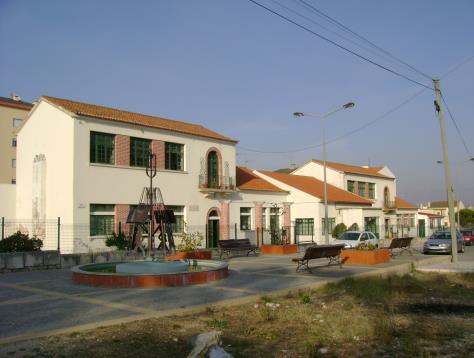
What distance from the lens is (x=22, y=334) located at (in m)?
8.12

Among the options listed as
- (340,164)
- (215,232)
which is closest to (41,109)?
(215,232)

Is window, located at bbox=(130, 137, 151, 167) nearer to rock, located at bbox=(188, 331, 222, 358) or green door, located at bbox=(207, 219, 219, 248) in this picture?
green door, located at bbox=(207, 219, 219, 248)

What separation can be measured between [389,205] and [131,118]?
119ft

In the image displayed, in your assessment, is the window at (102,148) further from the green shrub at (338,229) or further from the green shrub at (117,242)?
the green shrub at (338,229)

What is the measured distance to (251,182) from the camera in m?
42.2

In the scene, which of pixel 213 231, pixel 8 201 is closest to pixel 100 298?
pixel 8 201

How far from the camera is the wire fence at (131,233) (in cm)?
2681

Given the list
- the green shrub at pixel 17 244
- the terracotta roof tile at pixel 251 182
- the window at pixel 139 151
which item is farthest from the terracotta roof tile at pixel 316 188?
the green shrub at pixel 17 244

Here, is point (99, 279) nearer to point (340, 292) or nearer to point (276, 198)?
point (340, 292)

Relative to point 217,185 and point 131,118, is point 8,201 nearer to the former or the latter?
point 131,118

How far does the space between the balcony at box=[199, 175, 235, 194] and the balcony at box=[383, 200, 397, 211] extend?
25304mm

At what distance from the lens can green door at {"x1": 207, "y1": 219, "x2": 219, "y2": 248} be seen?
3559cm

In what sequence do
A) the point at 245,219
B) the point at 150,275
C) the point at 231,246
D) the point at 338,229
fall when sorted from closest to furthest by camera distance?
the point at 150,275 < the point at 231,246 < the point at 245,219 < the point at 338,229

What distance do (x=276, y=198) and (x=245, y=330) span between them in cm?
3458
